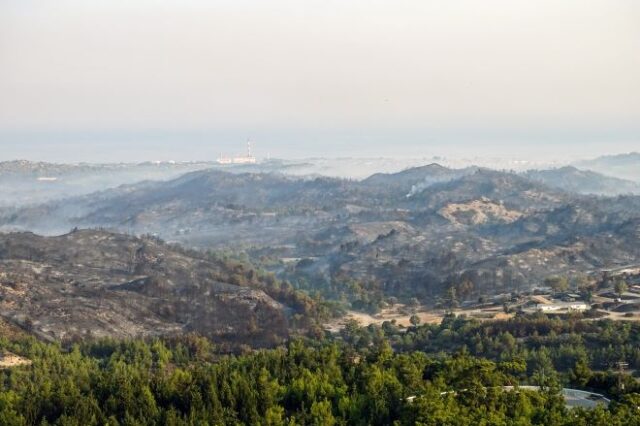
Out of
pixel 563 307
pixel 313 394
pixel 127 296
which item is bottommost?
pixel 563 307

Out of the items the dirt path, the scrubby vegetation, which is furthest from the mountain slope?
the scrubby vegetation

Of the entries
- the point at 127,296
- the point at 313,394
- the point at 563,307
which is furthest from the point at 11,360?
the point at 563,307

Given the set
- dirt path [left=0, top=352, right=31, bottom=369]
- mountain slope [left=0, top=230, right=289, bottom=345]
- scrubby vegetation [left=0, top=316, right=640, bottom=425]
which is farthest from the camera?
mountain slope [left=0, top=230, right=289, bottom=345]

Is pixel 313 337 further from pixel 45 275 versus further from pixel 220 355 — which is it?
pixel 45 275

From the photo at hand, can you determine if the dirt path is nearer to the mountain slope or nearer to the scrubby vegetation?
the scrubby vegetation

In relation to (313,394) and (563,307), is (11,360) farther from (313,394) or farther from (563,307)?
(563,307)

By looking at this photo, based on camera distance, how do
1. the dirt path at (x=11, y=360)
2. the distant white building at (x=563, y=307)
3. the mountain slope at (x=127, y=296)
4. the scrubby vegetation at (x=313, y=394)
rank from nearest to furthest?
the scrubby vegetation at (x=313, y=394), the dirt path at (x=11, y=360), the mountain slope at (x=127, y=296), the distant white building at (x=563, y=307)

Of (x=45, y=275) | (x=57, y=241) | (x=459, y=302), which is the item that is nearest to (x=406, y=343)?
(x=459, y=302)

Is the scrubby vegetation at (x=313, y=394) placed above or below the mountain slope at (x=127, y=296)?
above

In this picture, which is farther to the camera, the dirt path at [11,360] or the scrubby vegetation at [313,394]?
the dirt path at [11,360]

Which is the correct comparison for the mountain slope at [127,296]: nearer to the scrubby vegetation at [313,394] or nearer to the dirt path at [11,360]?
the dirt path at [11,360]

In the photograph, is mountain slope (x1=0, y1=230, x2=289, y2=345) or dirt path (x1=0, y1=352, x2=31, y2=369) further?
mountain slope (x1=0, y1=230, x2=289, y2=345)

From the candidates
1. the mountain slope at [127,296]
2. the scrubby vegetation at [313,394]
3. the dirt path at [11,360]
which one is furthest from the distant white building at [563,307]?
the dirt path at [11,360]

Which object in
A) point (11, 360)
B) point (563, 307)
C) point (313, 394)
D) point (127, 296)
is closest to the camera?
point (313, 394)
